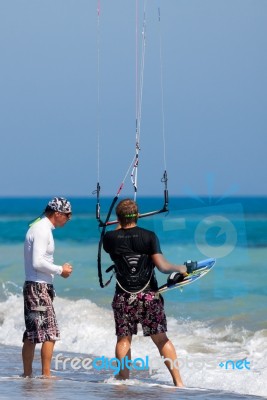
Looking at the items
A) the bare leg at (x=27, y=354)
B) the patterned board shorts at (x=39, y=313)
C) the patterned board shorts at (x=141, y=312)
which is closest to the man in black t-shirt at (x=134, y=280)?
the patterned board shorts at (x=141, y=312)

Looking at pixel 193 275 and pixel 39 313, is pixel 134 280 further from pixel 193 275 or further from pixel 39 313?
pixel 39 313

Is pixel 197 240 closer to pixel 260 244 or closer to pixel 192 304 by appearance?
pixel 260 244

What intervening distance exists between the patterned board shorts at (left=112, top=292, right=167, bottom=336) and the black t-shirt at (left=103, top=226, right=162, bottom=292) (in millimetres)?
70

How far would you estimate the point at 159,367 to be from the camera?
9062 millimetres

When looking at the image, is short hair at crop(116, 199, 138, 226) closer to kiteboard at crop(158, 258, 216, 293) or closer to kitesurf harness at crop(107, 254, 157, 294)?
kitesurf harness at crop(107, 254, 157, 294)

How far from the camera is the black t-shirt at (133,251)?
740cm

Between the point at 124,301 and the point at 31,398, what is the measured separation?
1.06 metres

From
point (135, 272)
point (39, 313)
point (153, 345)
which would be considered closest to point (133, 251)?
point (135, 272)

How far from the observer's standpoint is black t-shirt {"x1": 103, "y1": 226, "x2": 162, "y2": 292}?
7398mm

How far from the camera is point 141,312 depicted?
7461mm

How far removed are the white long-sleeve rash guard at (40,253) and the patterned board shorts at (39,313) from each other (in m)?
0.07

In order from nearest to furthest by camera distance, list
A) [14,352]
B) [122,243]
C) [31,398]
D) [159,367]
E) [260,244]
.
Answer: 1. [31,398]
2. [122,243]
3. [159,367]
4. [14,352]
5. [260,244]

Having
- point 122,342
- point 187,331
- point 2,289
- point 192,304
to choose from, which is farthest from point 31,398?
point 2,289

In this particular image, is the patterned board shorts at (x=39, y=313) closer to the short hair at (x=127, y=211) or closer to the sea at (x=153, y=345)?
the sea at (x=153, y=345)
